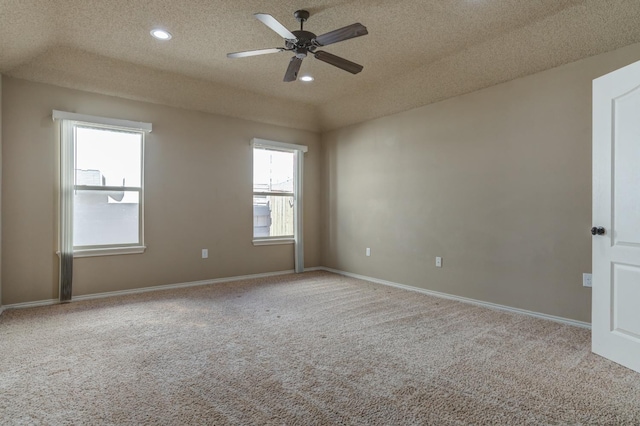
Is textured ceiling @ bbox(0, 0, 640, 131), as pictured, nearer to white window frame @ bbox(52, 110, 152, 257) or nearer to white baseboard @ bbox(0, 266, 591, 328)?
white window frame @ bbox(52, 110, 152, 257)

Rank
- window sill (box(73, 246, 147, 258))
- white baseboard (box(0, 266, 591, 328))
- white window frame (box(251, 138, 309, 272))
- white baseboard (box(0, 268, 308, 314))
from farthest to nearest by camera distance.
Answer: white window frame (box(251, 138, 309, 272)) < window sill (box(73, 246, 147, 258)) < white baseboard (box(0, 268, 308, 314)) < white baseboard (box(0, 266, 591, 328))

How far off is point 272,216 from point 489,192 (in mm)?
3296

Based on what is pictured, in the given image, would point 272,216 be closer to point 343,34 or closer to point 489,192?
point 489,192

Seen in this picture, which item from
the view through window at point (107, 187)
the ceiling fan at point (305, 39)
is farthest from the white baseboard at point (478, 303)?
the view through window at point (107, 187)

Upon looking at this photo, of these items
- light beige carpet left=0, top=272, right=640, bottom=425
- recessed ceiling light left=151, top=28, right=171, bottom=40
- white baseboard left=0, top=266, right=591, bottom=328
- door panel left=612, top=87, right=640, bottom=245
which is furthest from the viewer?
white baseboard left=0, top=266, right=591, bottom=328

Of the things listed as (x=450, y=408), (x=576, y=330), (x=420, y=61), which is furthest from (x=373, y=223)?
Result: (x=450, y=408)

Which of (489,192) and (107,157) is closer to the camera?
(489,192)

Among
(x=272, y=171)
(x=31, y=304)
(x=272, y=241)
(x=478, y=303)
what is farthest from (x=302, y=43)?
(x=31, y=304)

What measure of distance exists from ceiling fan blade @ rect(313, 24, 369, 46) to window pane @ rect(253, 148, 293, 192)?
3026mm

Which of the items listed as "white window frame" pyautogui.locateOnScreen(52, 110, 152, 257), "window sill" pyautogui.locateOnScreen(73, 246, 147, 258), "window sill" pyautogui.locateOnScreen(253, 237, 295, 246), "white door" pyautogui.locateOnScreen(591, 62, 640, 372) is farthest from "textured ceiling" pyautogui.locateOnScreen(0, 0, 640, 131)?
"window sill" pyautogui.locateOnScreen(253, 237, 295, 246)

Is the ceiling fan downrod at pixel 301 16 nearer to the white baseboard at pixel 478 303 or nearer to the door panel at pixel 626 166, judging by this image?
the door panel at pixel 626 166

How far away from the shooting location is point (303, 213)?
615 cm

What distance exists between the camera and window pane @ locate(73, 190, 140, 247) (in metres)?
4.25

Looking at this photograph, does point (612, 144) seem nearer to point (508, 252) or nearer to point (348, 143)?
point (508, 252)
